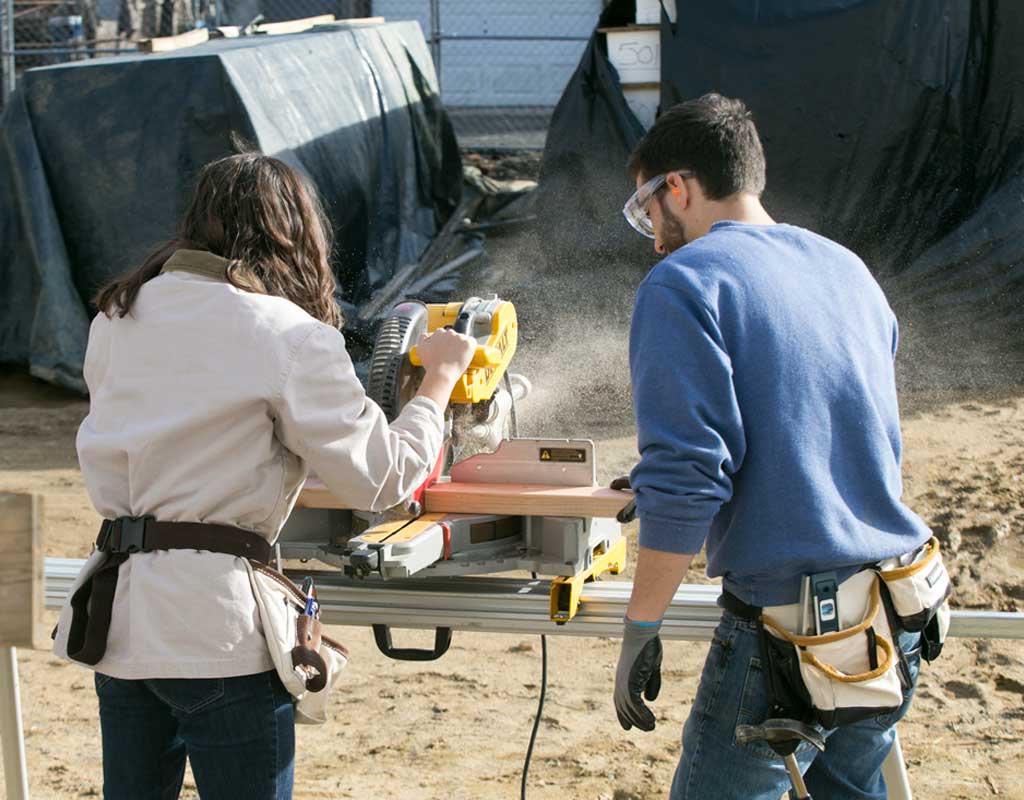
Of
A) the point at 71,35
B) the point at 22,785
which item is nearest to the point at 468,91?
the point at 71,35

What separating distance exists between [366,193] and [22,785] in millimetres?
6285

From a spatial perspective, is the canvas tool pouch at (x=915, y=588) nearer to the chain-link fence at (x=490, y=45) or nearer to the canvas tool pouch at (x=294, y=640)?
the canvas tool pouch at (x=294, y=640)

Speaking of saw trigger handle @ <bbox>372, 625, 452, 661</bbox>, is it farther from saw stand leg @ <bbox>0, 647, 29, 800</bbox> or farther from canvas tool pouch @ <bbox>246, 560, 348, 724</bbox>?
saw stand leg @ <bbox>0, 647, 29, 800</bbox>

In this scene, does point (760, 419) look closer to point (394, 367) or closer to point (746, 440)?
point (746, 440)

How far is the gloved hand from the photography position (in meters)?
1.93

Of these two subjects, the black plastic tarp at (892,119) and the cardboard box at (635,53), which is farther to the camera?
the cardboard box at (635,53)

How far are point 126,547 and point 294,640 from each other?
0.28 m

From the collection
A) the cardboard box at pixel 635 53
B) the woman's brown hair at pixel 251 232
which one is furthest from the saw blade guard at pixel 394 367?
the cardboard box at pixel 635 53

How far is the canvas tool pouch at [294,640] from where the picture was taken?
184cm

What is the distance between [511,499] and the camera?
253 cm

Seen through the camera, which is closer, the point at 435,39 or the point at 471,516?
the point at 471,516

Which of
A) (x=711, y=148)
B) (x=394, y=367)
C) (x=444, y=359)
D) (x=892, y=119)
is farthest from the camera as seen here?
(x=892, y=119)

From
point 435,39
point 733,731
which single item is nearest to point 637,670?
point 733,731

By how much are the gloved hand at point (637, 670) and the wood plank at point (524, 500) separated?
1.67ft
